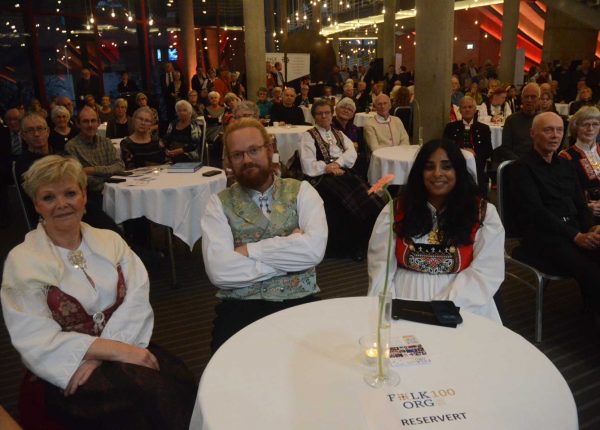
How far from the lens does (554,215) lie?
2.94 meters

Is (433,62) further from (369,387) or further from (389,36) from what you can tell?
(389,36)

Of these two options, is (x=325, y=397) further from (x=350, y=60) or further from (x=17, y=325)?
(x=350, y=60)

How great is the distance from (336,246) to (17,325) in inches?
120

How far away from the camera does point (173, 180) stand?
400 centimetres

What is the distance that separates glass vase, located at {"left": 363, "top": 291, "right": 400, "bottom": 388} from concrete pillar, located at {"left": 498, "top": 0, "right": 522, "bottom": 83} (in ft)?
51.6

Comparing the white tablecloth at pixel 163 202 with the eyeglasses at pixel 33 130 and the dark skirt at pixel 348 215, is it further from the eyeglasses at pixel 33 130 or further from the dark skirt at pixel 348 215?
the dark skirt at pixel 348 215

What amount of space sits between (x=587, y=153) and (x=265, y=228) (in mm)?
2676

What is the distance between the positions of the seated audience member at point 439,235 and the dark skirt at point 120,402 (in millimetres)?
910

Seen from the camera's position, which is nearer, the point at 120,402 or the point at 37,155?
the point at 120,402

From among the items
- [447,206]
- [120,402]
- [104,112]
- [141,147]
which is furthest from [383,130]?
[104,112]

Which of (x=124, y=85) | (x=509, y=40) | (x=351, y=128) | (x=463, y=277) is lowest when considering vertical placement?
(x=463, y=277)

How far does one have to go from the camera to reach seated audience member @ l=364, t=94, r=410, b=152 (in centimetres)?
564

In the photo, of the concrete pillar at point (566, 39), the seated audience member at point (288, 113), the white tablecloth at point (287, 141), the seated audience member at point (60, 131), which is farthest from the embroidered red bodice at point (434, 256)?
the concrete pillar at point (566, 39)

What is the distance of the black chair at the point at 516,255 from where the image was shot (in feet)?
9.27
